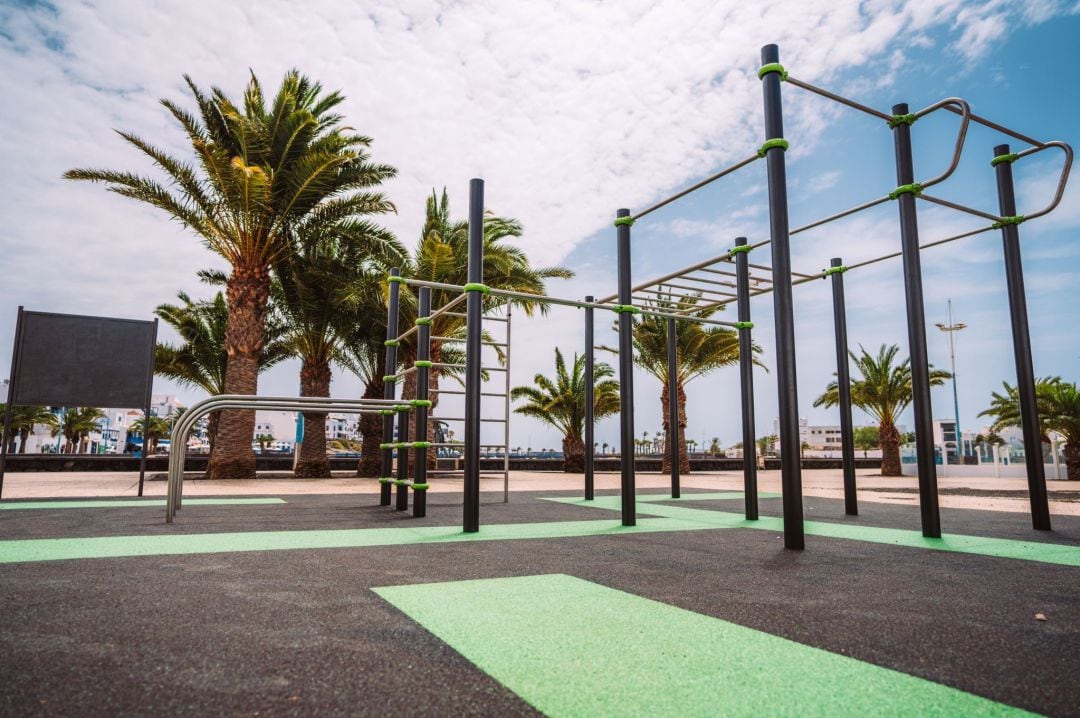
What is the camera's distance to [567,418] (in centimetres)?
2339

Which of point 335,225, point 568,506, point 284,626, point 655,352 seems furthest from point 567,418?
point 284,626

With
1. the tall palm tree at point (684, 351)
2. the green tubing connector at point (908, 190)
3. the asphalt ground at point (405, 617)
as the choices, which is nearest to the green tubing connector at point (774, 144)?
the green tubing connector at point (908, 190)

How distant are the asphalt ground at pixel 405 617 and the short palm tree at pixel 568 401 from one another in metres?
18.0

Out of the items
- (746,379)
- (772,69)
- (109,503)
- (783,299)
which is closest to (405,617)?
(783,299)

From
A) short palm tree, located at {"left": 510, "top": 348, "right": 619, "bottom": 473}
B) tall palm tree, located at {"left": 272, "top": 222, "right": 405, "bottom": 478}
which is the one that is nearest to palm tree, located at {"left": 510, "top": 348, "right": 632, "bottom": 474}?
short palm tree, located at {"left": 510, "top": 348, "right": 619, "bottom": 473}

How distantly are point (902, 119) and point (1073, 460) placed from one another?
16.0 m

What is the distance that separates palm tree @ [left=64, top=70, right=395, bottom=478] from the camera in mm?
13734

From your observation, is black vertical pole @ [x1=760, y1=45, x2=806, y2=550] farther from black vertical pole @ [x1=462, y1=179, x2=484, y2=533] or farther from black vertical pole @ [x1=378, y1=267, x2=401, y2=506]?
black vertical pole @ [x1=378, y1=267, x2=401, y2=506]

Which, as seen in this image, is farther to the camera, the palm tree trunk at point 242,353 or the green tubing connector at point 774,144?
the palm tree trunk at point 242,353

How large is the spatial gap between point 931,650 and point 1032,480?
476cm

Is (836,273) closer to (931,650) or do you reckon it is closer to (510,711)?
(931,650)

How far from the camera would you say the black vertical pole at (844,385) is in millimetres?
6953

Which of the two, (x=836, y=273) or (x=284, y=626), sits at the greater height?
(x=836, y=273)

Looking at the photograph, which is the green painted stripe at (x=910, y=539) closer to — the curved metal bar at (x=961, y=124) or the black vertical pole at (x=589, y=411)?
the black vertical pole at (x=589, y=411)
